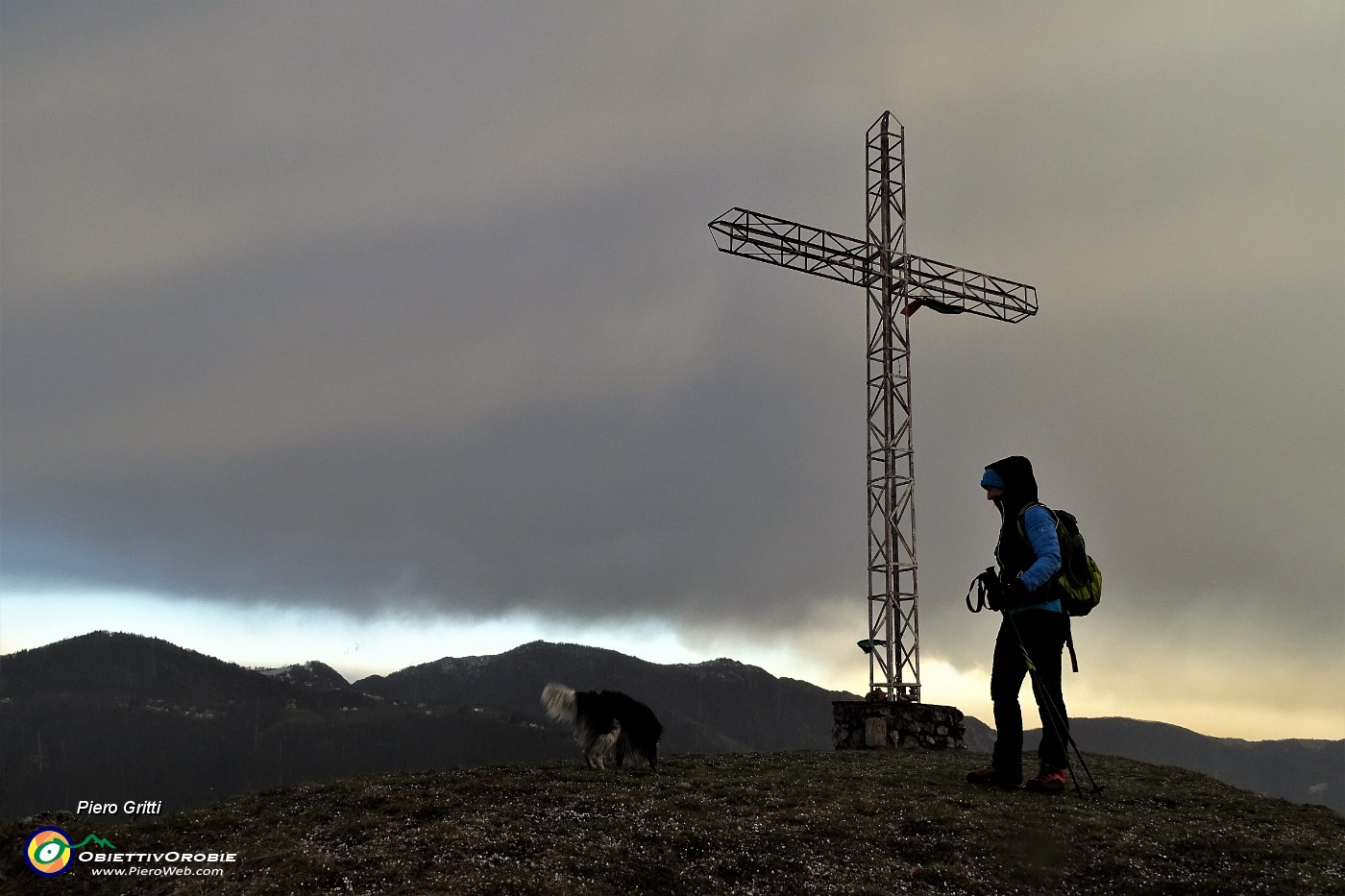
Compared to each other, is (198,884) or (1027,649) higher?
(1027,649)

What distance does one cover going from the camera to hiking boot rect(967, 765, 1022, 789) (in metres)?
15.8

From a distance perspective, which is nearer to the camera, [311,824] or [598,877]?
[598,877]

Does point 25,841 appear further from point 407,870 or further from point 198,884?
point 407,870

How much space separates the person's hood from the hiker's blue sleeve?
0.41 meters

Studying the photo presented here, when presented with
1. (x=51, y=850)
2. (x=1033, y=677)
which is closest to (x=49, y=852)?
(x=51, y=850)

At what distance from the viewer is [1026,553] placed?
15383mm

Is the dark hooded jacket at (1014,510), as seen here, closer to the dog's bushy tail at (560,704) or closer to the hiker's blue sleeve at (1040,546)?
the hiker's blue sleeve at (1040,546)

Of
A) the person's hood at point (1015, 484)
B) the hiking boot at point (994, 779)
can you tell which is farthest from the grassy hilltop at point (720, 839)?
the person's hood at point (1015, 484)

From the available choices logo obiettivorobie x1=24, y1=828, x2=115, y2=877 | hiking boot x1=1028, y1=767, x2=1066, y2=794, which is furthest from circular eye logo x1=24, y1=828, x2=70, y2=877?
hiking boot x1=1028, y1=767, x2=1066, y2=794

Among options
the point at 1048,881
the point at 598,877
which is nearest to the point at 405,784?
the point at 598,877

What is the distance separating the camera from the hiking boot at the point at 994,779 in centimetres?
1578

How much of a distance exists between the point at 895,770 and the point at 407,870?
Result: 996 cm

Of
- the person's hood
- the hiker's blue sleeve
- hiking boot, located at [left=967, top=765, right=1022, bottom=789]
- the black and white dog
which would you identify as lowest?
hiking boot, located at [left=967, top=765, right=1022, bottom=789]

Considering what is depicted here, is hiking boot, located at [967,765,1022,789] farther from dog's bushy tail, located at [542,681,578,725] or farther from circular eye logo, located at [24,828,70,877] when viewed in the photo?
circular eye logo, located at [24,828,70,877]
